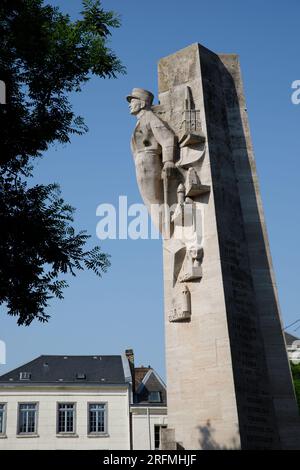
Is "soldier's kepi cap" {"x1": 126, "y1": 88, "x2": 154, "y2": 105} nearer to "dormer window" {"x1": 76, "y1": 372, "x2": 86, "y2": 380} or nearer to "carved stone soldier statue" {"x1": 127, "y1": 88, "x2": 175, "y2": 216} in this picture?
"carved stone soldier statue" {"x1": 127, "y1": 88, "x2": 175, "y2": 216}

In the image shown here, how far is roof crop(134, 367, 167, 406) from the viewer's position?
47250 millimetres

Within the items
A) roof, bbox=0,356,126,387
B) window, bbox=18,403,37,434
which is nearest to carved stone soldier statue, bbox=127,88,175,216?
roof, bbox=0,356,126,387

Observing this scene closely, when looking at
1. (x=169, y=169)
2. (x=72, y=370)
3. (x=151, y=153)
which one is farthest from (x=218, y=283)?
(x=72, y=370)

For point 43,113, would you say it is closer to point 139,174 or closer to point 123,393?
point 139,174

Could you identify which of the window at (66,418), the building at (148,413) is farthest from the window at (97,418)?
the building at (148,413)

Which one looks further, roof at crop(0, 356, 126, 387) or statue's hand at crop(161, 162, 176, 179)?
roof at crop(0, 356, 126, 387)

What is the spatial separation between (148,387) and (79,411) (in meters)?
5.63

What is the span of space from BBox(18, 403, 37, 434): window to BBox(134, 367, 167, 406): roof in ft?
25.2

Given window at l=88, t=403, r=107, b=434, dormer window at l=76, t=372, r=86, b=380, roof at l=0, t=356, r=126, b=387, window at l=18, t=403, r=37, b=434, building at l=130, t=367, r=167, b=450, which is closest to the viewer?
building at l=130, t=367, r=167, b=450

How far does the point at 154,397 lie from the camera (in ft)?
156

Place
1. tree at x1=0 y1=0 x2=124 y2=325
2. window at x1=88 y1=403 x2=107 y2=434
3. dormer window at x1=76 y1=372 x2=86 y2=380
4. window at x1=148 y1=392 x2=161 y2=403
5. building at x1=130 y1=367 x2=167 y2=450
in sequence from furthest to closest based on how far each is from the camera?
dormer window at x1=76 y1=372 x2=86 y2=380, window at x1=148 y1=392 x2=161 y2=403, window at x1=88 y1=403 x2=107 y2=434, building at x1=130 y1=367 x2=167 y2=450, tree at x1=0 y1=0 x2=124 y2=325

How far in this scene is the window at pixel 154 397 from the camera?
4709 centimetres

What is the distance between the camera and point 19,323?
40.9 ft
